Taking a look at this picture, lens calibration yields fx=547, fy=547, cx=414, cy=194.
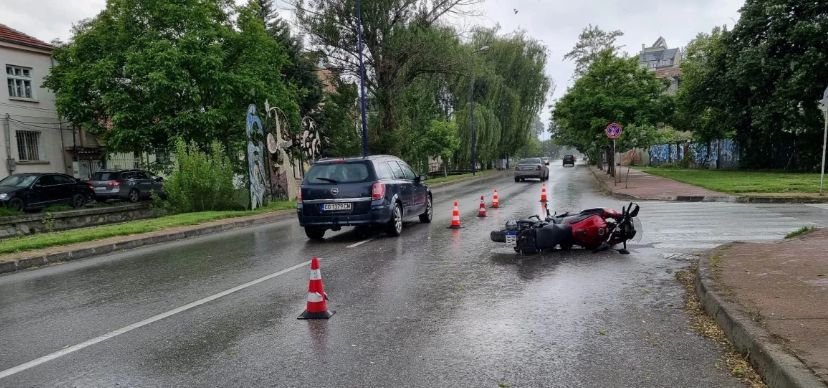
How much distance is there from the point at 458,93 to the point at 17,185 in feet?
111

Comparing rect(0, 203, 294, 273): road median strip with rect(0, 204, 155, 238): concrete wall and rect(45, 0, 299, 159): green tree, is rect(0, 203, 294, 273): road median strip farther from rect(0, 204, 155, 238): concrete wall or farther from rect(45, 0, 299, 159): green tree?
rect(45, 0, 299, 159): green tree

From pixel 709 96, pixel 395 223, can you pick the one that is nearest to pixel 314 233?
pixel 395 223

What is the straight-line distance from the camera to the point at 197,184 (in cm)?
1839

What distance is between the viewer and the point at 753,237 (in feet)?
31.5

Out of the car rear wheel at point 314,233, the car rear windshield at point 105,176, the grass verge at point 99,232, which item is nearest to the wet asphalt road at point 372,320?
the car rear wheel at point 314,233

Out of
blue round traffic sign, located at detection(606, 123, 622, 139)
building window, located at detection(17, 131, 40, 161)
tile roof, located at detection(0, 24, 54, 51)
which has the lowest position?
blue round traffic sign, located at detection(606, 123, 622, 139)

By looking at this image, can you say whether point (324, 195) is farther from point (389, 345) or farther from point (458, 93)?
point (458, 93)

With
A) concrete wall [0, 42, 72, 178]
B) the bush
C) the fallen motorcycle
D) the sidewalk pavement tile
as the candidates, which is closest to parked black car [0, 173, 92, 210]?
the bush

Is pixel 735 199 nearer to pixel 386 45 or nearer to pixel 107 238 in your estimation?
pixel 107 238

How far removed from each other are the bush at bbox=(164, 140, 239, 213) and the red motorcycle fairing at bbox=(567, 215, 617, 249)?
13.7 m

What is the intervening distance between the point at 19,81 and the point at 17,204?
37.3ft

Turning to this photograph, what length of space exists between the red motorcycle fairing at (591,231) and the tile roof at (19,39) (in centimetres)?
2964

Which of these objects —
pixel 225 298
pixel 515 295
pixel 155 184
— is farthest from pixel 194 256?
pixel 155 184

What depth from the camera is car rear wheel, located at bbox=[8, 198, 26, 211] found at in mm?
19375
